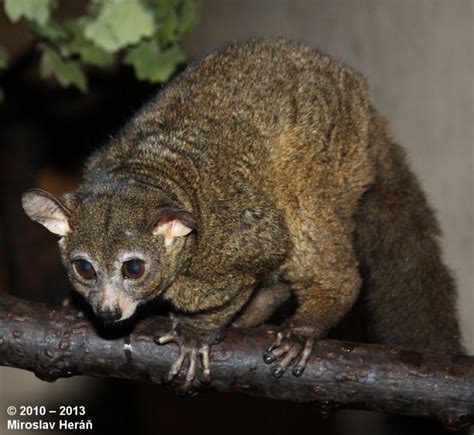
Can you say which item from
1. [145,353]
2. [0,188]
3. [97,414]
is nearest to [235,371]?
[145,353]

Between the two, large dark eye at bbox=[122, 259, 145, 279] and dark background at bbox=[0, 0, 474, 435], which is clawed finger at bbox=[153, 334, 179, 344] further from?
dark background at bbox=[0, 0, 474, 435]

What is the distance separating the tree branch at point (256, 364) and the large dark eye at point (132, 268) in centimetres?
28

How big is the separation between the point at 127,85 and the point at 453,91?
3445 mm

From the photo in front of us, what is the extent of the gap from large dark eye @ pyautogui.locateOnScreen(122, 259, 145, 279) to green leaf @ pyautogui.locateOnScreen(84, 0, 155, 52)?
3.47 ft

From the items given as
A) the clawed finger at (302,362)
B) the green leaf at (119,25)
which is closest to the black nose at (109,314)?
the clawed finger at (302,362)

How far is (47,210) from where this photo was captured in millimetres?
4148

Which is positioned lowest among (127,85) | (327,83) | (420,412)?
(420,412)

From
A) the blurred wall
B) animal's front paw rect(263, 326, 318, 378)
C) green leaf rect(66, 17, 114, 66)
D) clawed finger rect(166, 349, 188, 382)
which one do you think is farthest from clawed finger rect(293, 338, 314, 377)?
the blurred wall

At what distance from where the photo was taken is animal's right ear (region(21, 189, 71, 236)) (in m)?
4.10

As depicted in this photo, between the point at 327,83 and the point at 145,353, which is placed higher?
the point at 327,83

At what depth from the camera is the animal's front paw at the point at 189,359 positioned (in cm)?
412

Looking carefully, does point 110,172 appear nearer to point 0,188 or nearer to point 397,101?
point 397,101

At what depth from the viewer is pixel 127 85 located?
8516mm

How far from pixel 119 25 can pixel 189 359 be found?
160 centimetres
